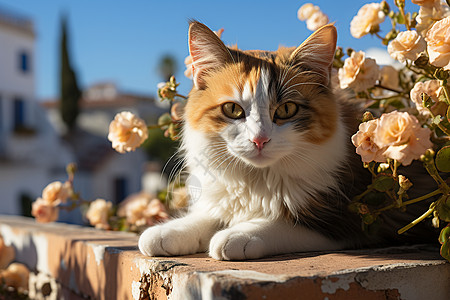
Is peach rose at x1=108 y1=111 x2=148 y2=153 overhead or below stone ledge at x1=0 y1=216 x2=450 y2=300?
overhead

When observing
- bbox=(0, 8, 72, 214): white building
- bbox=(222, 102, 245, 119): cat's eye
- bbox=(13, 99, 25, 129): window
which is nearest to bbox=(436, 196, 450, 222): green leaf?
bbox=(222, 102, 245, 119): cat's eye

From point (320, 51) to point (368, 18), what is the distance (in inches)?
16.4

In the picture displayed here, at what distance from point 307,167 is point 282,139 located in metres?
0.17

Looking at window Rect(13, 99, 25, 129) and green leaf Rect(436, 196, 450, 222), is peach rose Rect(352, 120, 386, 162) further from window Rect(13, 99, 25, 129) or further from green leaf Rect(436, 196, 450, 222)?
window Rect(13, 99, 25, 129)

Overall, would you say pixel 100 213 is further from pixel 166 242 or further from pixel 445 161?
pixel 445 161

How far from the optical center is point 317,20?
77.0 inches

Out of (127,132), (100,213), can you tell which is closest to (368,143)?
(127,132)

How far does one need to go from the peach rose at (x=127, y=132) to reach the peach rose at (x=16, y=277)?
2.63 ft

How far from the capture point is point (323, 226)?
1465mm

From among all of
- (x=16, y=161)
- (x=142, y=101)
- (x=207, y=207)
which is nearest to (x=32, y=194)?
(x=16, y=161)

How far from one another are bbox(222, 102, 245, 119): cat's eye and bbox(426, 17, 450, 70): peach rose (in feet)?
1.82

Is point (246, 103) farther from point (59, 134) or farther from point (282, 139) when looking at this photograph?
point (59, 134)

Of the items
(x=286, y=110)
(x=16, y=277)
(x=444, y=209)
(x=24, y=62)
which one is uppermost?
(x=24, y=62)

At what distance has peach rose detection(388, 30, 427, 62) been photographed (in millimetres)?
1454
